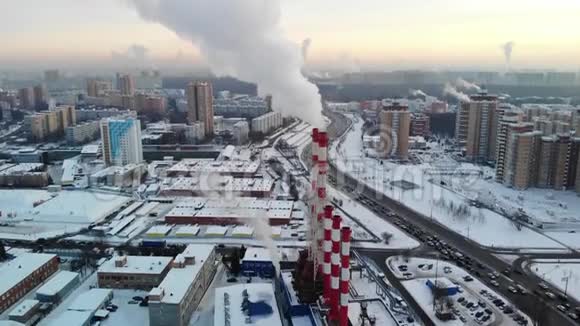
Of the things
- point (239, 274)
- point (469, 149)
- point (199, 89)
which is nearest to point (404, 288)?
point (239, 274)

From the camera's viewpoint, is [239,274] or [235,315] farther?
[239,274]

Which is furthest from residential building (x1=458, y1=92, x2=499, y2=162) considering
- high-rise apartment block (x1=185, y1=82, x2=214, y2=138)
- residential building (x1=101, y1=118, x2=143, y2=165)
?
residential building (x1=101, y1=118, x2=143, y2=165)

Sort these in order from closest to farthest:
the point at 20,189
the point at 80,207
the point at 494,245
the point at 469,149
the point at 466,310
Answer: the point at 466,310 < the point at 494,245 < the point at 80,207 < the point at 20,189 < the point at 469,149

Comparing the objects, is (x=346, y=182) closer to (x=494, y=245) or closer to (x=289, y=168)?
(x=289, y=168)

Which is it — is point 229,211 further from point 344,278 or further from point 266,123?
point 266,123

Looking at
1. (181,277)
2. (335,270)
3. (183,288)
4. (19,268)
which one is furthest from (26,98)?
(335,270)

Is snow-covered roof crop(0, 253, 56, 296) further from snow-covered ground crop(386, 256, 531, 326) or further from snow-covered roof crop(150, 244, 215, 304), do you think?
snow-covered ground crop(386, 256, 531, 326)

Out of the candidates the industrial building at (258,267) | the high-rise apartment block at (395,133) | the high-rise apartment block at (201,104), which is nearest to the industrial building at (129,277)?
the industrial building at (258,267)
